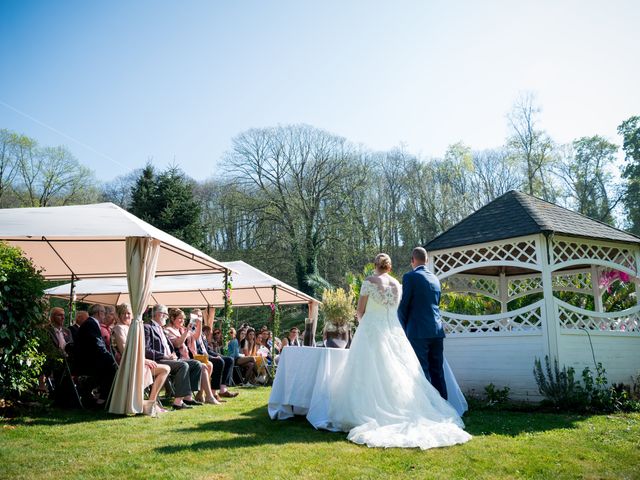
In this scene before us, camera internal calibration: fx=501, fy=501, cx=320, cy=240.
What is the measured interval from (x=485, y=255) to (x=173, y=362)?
533 centimetres

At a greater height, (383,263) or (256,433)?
(383,263)

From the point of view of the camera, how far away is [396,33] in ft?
27.2

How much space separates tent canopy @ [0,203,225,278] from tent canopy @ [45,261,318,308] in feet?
6.52

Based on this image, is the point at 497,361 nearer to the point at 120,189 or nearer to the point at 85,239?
the point at 85,239

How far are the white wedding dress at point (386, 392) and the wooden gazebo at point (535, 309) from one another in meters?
3.01

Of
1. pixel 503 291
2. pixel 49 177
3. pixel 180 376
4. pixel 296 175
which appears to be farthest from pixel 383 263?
pixel 49 177

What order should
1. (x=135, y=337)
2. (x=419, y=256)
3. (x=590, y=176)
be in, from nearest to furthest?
(x=135, y=337) → (x=419, y=256) → (x=590, y=176)

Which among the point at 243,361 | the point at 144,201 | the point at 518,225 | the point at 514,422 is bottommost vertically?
the point at 514,422

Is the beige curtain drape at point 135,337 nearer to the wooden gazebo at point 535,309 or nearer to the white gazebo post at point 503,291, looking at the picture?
the wooden gazebo at point 535,309

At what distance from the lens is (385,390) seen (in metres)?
5.14

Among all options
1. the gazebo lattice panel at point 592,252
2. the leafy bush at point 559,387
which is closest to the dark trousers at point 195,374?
the leafy bush at point 559,387

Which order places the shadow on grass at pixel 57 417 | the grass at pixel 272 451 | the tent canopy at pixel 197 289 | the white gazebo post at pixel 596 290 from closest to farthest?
1. the grass at pixel 272 451
2. the shadow on grass at pixel 57 417
3. the white gazebo post at pixel 596 290
4. the tent canopy at pixel 197 289

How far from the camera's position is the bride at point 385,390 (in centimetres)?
464

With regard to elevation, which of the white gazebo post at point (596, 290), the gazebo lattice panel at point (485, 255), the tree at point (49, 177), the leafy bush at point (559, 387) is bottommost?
the leafy bush at point (559, 387)
